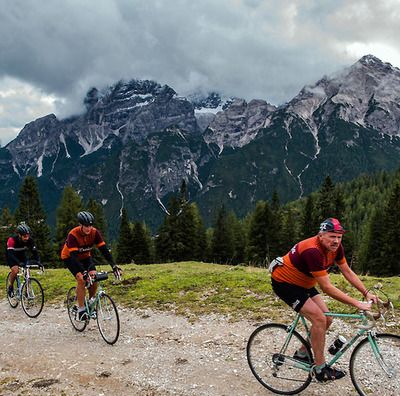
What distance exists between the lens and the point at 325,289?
583 cm

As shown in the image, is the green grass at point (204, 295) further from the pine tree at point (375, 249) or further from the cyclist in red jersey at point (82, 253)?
the pine tree at point (375, 249)

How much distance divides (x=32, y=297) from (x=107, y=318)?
5.79 meters

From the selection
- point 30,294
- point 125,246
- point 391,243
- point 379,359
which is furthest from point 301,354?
point 125,246

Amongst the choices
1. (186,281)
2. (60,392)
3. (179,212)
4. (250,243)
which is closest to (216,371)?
(60,392)

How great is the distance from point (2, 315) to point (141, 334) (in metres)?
7.22

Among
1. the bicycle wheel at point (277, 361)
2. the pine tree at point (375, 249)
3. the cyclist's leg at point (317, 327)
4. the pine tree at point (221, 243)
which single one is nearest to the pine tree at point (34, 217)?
the pine tree at point (221, 243)

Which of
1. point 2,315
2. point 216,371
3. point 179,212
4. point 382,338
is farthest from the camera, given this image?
point 179,212

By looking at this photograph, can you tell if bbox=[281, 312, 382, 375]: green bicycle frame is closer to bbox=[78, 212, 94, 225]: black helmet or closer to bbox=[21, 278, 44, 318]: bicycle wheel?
bbox=[78, 212, 94, 225]: black helmet

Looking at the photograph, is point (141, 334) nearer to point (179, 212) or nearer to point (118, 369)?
point (118, 369)

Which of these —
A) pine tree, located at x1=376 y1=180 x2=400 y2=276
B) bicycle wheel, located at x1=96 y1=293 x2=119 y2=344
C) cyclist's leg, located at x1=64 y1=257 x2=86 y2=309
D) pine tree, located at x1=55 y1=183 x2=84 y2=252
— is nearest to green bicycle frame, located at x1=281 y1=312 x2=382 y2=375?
bicycle wheel, located at x1=96 y1=293 x2=119 y2=344

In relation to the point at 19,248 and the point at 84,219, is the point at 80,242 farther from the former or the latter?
the point at 19,248

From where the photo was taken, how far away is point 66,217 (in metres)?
49.6

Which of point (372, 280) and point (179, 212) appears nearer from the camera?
point (372, 280)

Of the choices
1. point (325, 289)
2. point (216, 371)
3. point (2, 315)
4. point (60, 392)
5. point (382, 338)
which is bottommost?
point (2, 315)
